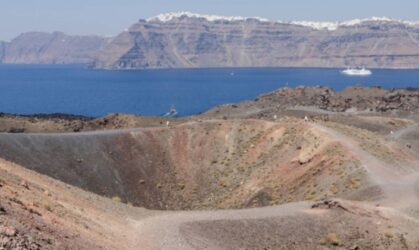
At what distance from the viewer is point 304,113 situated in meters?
102

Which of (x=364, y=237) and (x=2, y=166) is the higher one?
(x=2, y=166)

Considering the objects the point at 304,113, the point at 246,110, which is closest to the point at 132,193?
the point at 304,113

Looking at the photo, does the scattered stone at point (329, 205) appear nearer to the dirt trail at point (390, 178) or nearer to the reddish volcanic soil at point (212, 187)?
the reddish volcanic soil at point (212, 187)

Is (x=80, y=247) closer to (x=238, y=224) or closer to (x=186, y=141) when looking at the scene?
(x=238, y=224)

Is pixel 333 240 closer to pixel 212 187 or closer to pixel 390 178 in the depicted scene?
pixel 390 178

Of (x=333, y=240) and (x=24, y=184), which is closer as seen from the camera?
(x=24, y=184)

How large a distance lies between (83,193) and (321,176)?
20.5 metres

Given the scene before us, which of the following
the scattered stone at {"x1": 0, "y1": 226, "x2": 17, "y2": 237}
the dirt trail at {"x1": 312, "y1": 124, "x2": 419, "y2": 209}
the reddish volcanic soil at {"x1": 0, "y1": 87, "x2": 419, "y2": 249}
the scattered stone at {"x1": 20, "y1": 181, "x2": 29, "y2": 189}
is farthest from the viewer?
the dirt trail at {"x1": 312, "y1": 124, "x2": 419, "y2": 209}

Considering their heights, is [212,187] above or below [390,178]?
below

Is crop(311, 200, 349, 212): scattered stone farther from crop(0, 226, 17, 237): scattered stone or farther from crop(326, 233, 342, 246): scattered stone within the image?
crop(0, 226, 17, 237): scattered stone

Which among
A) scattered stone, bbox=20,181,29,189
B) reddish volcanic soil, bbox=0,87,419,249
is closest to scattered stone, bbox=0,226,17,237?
reddish volcanic soil, bbox=0,87,419,249

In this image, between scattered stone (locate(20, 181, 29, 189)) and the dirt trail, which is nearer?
scattered stone (locate(20, 181, 29, 189))

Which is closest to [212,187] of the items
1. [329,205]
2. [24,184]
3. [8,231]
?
[329,205]

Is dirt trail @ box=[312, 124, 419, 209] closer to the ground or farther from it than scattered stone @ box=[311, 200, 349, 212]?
closer to the ground
